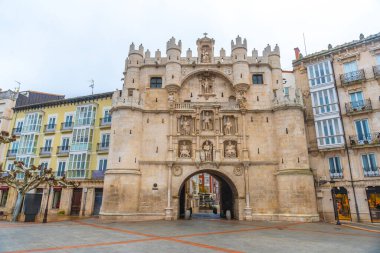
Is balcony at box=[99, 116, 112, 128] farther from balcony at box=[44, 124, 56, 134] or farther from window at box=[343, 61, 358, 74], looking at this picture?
window at box=[343, 61, 358, 74]

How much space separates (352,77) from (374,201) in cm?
1226

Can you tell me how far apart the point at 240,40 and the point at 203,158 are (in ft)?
47.7

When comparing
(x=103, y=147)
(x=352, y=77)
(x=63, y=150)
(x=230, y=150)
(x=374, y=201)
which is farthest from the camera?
(x=63, y=150)

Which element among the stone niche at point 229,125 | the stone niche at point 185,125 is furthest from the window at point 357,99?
the stone niche at point 185,125

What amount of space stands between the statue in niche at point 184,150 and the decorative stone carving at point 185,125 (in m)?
1.31

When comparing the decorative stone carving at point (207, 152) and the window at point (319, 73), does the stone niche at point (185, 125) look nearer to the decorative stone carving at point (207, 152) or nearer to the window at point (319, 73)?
the decorative stone carving at point (207, 152)

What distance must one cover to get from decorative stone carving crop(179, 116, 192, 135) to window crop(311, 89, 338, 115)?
13742mm

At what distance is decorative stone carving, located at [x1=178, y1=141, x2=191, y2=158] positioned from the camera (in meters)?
26.5

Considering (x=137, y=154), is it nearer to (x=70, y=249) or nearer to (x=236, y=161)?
(x=236, y=161)

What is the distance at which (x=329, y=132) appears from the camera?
2592cm

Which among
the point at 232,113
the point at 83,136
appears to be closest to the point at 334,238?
the point at 232,113

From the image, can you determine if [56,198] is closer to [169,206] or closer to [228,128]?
[169,206]

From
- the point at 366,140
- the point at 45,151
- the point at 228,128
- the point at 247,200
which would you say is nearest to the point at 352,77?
the point at 366,140

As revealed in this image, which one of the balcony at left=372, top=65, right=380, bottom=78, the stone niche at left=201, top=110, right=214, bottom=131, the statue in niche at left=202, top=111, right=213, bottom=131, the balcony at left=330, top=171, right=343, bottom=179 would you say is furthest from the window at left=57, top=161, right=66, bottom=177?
the balcony at left=372, top=65, right=380, bottom=78
